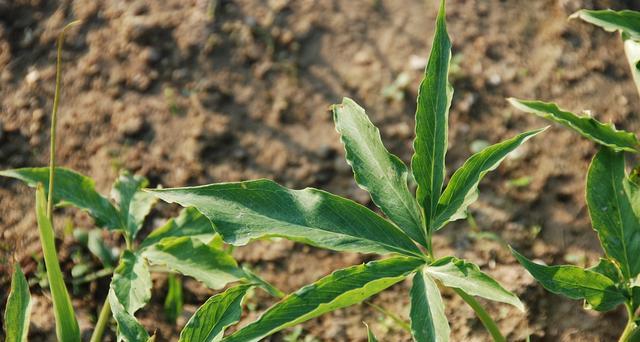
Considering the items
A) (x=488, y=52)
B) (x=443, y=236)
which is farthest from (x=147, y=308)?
(x=488, y=52)

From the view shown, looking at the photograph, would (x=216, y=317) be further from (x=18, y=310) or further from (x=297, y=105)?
(x=297, y=105)

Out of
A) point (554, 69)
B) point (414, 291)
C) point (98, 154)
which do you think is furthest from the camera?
point (554, 69)

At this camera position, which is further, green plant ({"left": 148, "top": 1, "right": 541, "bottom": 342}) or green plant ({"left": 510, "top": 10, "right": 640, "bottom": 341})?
green plant ({"left": 510, "top": 10, "right": 640, "bottom": 341})

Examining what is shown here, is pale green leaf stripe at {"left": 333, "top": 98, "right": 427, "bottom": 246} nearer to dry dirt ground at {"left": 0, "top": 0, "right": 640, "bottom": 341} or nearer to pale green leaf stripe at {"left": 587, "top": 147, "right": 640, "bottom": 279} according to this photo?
pale green leaf stripe at {"left": 587, "top": 147, "right": 640, "bottom": 279}

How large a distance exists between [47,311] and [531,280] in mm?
1167

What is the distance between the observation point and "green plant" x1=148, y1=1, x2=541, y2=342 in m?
1.15

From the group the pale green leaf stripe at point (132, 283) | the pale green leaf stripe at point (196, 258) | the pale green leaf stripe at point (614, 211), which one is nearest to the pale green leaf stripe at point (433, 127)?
the pale green leaf stripe at point (614, 211)

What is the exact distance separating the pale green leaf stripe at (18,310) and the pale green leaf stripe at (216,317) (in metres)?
0.37

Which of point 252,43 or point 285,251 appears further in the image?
point 252,43

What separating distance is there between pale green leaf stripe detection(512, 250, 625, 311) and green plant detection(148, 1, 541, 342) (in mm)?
134

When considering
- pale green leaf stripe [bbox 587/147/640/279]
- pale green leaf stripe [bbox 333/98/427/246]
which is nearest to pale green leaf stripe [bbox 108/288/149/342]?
pale green leaf stripe [bbox 333/98/427/246]

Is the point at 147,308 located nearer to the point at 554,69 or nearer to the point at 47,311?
the point at 47,311

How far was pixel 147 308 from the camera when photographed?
180 cm

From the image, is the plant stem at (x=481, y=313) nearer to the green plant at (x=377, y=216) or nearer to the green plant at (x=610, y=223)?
the green plant at (x=377, y=216)
